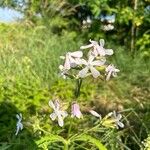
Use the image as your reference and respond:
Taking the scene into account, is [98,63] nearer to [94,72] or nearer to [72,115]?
[94,72]

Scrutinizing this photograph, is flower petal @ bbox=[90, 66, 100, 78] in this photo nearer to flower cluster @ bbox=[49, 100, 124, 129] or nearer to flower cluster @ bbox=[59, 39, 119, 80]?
flower cluster @ bbox=[59, 39, 119, 80]

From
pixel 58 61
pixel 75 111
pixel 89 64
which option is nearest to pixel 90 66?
pixel 89 64

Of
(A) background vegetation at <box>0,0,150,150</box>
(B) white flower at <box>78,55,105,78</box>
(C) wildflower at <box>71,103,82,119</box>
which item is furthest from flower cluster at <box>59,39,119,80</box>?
(A) background vegetation at <box>0,0,150,150</box>

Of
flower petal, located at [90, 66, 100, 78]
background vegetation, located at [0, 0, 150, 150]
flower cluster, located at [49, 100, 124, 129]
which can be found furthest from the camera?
background vegetation, located at [0, 0, 150, 150]

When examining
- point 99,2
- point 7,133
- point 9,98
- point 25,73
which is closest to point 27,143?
point 7,133

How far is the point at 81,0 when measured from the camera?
9086 mm

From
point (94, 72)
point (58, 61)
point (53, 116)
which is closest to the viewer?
point (94, 72)

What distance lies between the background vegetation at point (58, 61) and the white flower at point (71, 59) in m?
1.46

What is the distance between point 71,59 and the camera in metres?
2.66

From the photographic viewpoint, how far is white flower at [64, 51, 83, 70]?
2641 millimetres

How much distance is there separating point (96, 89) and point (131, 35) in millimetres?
2221

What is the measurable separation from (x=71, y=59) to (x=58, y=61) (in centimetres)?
502

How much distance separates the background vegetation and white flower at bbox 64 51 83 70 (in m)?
1.46

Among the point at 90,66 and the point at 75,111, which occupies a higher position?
the point at 90,66
